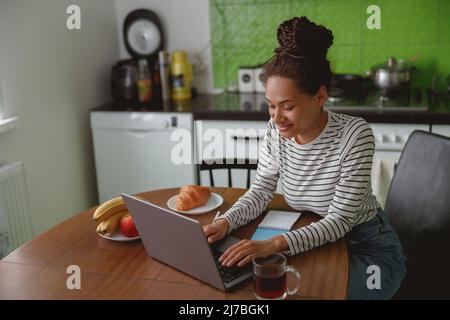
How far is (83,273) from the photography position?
1.42 metres

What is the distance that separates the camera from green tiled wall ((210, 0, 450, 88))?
123 inches

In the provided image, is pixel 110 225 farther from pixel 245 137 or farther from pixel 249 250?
pixel 245 137

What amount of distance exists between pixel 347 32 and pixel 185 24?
106 centimetres

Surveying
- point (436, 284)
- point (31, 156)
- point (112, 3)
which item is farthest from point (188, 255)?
point (112, 3)

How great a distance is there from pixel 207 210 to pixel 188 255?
47 cm

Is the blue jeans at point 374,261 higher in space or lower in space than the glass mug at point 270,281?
lower

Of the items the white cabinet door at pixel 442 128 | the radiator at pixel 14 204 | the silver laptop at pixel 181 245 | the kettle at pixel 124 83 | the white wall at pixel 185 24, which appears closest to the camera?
the silver laptop at pixel 181 245

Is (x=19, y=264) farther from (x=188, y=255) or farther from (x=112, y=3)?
(x=112, y=3)

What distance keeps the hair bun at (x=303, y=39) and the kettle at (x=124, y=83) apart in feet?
6.28

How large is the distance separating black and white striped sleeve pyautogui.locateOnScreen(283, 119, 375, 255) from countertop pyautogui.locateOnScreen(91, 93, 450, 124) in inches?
45.6

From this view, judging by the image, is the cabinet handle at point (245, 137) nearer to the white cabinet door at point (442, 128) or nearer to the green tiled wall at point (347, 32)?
the green tiled wall at point (347, 32)

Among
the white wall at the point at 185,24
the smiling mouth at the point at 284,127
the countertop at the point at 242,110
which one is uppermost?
the white wall at the point at 185,24

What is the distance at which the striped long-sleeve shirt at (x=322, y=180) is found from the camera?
154cm

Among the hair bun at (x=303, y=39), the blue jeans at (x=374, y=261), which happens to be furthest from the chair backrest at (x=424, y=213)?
the hair bun at (x=303, y=39)
